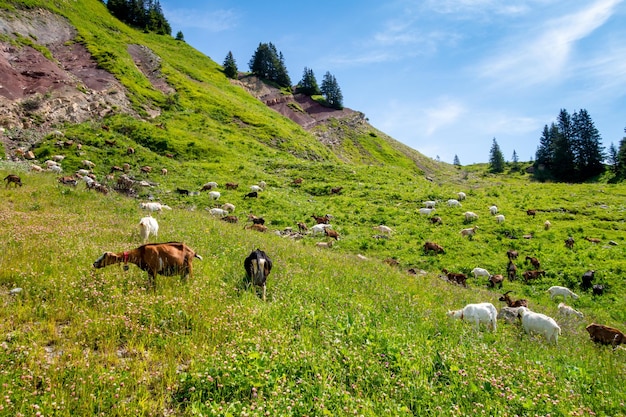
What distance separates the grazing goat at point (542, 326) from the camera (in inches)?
350

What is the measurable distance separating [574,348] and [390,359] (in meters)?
5.61

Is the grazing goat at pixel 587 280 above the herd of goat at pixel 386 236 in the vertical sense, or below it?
below

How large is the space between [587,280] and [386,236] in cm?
1026

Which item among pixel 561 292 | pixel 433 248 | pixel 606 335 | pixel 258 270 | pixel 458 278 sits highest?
pixel 258 270

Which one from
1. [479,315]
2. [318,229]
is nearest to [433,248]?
[318,229]

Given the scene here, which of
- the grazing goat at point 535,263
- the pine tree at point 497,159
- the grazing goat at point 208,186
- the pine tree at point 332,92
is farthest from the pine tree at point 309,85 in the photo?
the grazing goat at point 535,263

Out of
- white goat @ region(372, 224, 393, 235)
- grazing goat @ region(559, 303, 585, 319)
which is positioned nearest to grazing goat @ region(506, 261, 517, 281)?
grazing goat @ region(559, 303, 585, 319)

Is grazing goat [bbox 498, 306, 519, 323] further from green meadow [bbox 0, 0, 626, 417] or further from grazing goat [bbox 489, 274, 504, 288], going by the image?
grazing goat [bbox 489, 274, 504, 288]

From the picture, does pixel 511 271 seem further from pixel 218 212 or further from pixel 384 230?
pixel 218 212

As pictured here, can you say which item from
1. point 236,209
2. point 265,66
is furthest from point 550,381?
point 265,66

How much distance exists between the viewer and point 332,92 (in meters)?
103

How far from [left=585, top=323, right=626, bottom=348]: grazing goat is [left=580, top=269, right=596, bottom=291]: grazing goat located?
761 centimetres

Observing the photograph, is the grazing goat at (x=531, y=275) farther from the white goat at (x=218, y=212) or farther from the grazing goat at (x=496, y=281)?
the white goat at (x=218, y=212)

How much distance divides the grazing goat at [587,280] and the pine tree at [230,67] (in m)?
95.3
